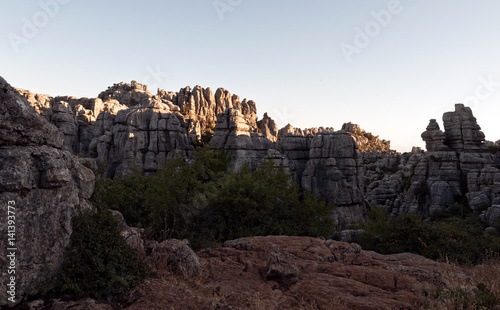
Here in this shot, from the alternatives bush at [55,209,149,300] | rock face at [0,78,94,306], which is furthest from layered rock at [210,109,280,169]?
rock face at [0,78,94,306]

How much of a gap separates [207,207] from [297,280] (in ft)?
26.0

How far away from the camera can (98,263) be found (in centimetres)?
598

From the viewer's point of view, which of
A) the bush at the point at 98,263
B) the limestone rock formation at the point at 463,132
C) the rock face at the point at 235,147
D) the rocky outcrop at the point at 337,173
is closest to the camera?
the bush at the point at 98,263

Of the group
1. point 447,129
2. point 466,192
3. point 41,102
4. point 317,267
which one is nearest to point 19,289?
point 317,267

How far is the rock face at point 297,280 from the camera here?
625 cm

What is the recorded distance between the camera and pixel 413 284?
7914mm

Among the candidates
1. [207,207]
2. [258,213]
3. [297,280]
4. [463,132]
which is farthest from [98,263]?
[463,132]

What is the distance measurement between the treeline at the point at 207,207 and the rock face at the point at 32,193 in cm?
587

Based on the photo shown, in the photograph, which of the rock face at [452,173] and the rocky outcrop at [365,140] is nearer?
the rock face at [452,173]

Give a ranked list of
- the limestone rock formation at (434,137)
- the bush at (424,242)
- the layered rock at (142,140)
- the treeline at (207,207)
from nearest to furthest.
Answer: the treeline at (207,207) < the bush at (424,242) < the layered rock at (142,140) < the limestone rock formation at (434,137)

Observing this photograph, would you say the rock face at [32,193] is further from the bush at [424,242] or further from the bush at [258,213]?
the bush at [424,242]

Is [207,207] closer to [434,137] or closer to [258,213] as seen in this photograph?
[258,213]

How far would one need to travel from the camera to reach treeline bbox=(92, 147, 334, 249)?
1279cm

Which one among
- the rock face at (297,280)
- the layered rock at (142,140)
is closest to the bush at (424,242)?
the rock face at (297,280)
